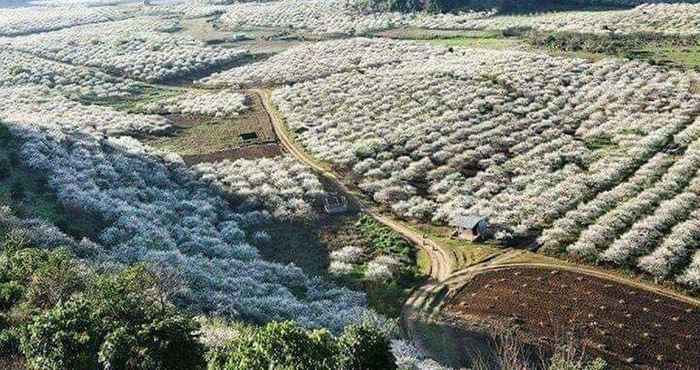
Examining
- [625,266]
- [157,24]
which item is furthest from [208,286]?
[157,24]

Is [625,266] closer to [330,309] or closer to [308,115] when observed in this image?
[330,309]

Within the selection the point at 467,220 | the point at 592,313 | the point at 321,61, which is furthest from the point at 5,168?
the point at 321,61

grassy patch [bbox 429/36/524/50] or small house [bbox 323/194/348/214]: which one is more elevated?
grassy patch [bbox 429/36/524/50]

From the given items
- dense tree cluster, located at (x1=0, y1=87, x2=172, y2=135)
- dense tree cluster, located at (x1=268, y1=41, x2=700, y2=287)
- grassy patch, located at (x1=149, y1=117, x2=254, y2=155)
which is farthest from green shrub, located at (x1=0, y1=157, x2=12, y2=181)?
dense tree cluster, located at (x1=268, y1=41, x2=700, y2=287)

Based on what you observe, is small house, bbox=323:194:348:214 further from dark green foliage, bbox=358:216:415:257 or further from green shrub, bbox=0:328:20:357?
green shrub, bbox=0:328:20:357

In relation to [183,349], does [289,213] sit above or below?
below

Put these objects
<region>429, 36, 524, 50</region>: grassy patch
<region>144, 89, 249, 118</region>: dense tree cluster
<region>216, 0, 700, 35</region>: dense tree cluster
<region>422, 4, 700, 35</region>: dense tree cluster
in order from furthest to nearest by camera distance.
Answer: <region>216, 0, 700, 35</region>: dense tree cluster → <region>429, 36, 524, 50</region>: grassy patch → <region>422, 4, 700, 35</region>: dense tree cluster → <region>144, 89, 249, 118</region>: dense tree cluster

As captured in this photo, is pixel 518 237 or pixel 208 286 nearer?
pixel 208 286
